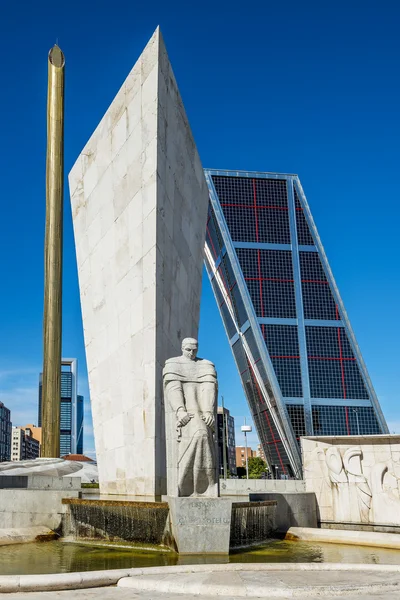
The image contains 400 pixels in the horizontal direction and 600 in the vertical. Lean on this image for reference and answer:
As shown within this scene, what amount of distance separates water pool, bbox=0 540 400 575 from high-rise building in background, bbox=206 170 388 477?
156ft

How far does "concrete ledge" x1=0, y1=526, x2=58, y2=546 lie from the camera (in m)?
8.23

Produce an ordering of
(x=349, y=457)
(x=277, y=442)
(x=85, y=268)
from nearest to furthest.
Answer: (x=349, y=457) < (x=85, y=268) < (x=277, y=442)

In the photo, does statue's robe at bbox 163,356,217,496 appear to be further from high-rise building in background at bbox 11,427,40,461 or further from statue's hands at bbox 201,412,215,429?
high-rise building in background at bbox 11,427,40,461

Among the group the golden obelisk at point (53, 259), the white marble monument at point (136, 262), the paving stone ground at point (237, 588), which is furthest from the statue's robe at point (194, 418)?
the golden obelisk at point (53, 259)

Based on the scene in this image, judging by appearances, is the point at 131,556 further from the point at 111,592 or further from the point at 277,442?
the point at 277,442

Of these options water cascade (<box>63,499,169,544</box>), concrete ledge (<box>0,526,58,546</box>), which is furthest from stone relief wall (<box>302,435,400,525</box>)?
concrete ledge (<box>0,526,58,546</box>)

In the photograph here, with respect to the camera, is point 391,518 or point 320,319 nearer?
point 391,518

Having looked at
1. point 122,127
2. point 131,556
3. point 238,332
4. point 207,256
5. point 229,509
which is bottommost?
point 131,556

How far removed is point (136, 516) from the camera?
25.8ft

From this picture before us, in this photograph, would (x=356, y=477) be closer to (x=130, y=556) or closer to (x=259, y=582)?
(x=130, y=556)

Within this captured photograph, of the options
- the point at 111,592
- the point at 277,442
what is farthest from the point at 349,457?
the point at 277,442

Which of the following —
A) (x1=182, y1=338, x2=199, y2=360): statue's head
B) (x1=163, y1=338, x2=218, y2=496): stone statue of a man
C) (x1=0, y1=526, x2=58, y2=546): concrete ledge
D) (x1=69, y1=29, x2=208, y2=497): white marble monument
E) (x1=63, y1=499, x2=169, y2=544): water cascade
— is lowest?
(x1=0, y1=526, x2=58, y2=546): concrete ledge

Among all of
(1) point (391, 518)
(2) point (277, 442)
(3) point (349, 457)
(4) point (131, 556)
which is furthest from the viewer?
(2) point (277, 442)

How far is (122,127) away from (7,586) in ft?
32.2
